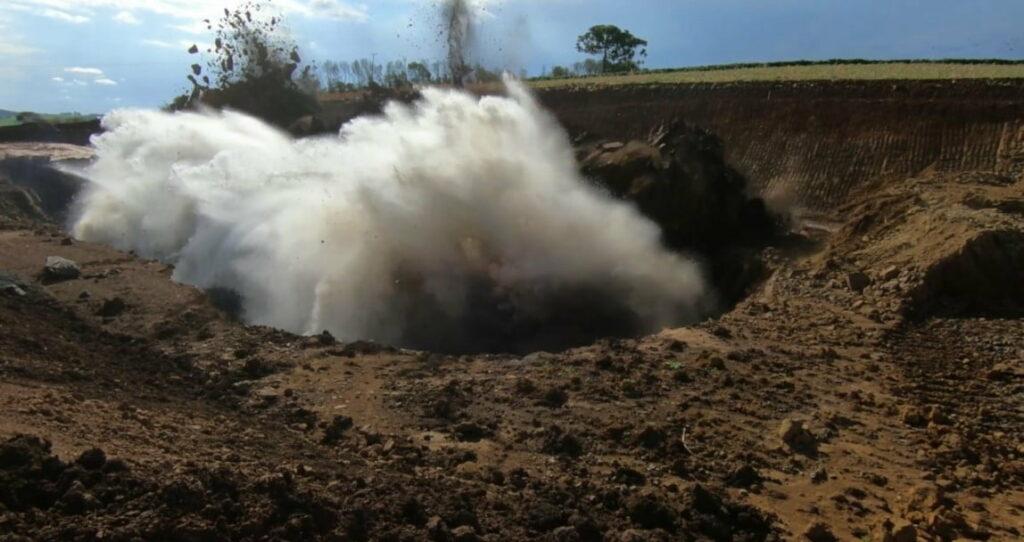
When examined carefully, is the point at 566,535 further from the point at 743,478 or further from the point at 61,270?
the point at 61,270

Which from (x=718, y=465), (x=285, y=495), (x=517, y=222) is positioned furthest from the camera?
(x=517, y=222)

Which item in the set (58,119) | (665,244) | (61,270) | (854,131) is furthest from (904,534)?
(58,119)

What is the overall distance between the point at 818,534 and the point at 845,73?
82.2ft

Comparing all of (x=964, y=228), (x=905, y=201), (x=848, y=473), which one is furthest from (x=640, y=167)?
(x=848, y=473)

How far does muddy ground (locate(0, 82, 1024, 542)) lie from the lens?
5.96 m

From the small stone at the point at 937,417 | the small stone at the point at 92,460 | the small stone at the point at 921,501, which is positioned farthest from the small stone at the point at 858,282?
the small stone at the point at 92,460

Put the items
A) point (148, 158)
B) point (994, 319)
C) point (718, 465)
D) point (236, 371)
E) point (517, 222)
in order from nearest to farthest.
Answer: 1. point (718, 465)
2. point (236, 371)
3. point (994, 319)
4. point (517, 222)
5. point (148, 158)

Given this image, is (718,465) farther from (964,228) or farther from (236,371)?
(964,228)

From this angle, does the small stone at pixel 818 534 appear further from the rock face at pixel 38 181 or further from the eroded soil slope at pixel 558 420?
the rock face at pixel 38 181

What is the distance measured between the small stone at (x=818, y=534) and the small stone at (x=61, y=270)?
14908 millimetres

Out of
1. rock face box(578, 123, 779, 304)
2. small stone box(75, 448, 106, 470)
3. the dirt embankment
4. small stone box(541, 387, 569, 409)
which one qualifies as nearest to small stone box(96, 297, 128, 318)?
small stone box(541, 387, 569, 409)

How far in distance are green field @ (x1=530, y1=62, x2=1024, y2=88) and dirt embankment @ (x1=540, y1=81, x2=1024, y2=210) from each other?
108cm

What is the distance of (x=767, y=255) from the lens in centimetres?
1817

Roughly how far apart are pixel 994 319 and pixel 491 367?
26.1 feet
